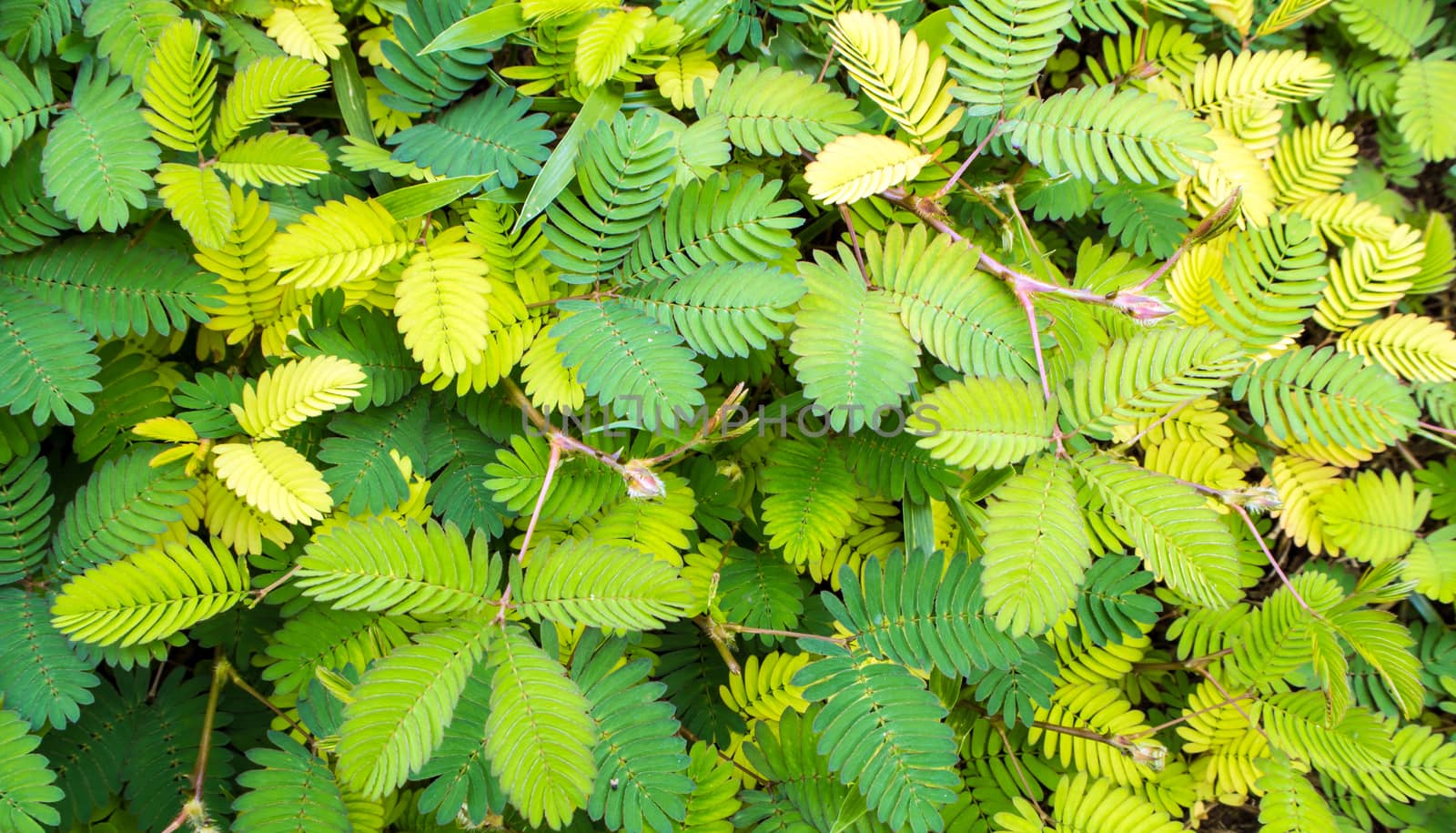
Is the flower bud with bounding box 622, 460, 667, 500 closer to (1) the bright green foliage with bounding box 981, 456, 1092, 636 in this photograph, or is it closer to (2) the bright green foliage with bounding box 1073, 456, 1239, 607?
(1) the bright green foliage with bounding box 981, 456, 1092, 636

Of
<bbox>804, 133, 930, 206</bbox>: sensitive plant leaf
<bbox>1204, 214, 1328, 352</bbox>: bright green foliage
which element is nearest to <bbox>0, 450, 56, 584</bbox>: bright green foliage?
<bbox>804, 133, 930, 206</bbox>: sensitive plant leaf

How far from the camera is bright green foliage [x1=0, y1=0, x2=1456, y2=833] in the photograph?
1.49 meters

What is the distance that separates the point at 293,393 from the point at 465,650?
0.55 metres

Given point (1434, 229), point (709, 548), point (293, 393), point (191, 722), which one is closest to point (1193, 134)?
point (1434, 229)

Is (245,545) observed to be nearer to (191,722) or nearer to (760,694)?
(191,722)

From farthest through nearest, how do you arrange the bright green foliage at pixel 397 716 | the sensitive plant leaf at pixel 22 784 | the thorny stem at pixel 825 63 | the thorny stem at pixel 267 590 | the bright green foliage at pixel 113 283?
1. the thorny stem at pixel 825 63
2. the bright green foliage at pixel 113 283
3. the thorny stem at pixel 267 590
4. the sensitive plant leaf at pixel 22 784
5. the bright green foliage at pixel 397 716

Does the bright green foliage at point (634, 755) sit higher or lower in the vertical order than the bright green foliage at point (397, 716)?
lower

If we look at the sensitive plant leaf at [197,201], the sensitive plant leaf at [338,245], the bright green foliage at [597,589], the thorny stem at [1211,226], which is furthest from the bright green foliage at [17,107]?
the thorny stem at [1211,226]

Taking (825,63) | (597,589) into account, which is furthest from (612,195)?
(597,589)

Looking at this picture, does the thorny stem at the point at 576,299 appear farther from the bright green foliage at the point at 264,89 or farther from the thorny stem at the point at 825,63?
the thorny stem at the point at 825,63

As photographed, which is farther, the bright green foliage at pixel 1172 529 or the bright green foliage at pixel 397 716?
the bright green foliage at pixel 1172 529

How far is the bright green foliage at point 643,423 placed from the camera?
1488 mm

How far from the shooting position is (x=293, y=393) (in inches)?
61.0

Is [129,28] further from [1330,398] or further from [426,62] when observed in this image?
[1330,398]
